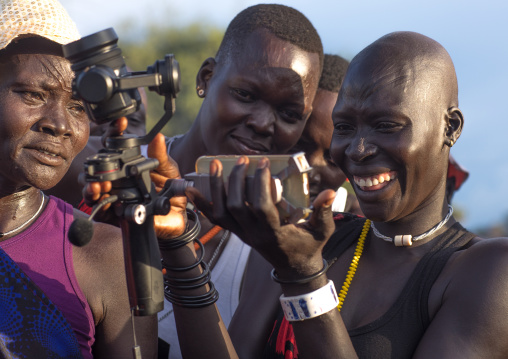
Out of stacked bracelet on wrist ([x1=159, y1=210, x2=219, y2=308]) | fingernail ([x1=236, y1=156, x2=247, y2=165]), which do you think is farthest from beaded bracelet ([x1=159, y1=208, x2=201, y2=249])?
fingernail ([x1=236, y1=156, x2=247, y2=165])

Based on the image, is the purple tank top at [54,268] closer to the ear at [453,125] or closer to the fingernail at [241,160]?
the fingernail at [241,160]

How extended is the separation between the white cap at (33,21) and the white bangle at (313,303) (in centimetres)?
164

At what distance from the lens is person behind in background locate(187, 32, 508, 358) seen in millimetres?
2613

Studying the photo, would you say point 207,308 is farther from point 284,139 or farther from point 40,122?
point 284,139

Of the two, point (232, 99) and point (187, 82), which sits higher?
point (232, 99)

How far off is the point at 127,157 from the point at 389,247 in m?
1.48

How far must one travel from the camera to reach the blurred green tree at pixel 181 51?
959 inches

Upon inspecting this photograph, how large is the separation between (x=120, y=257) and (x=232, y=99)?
53.6 inches

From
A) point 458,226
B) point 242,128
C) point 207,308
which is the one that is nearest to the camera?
point 207,308

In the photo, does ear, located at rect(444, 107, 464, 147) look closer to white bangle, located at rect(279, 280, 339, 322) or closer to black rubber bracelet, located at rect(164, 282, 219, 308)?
white bangle, located at rect(279, 280, 339, 322)

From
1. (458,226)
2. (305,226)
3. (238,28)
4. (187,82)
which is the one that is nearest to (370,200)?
(458,226)

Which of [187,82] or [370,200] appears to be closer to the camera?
[370,200]

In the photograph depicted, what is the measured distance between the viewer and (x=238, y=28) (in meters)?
4.55

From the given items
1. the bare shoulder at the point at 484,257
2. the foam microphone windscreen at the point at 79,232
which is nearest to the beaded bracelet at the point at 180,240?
the foam microphone windscreen at the point at 79,232
